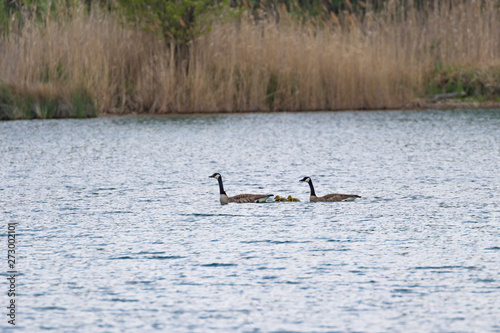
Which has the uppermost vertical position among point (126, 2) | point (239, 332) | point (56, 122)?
point (126, 2)

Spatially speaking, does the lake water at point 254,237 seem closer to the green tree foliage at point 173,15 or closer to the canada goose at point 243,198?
the canada goose at point 243,198

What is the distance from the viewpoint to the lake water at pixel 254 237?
23.2ft

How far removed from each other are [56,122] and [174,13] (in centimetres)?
467

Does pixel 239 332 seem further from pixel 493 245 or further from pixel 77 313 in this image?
pixel 493 245

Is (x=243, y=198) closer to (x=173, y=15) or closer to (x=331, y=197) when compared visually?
(x=331, y=197)

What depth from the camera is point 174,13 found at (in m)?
25.8

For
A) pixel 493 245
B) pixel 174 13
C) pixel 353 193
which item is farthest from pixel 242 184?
pixel 174 13

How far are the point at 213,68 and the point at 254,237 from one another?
1606 centimetres

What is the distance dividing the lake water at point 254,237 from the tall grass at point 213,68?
200 inches

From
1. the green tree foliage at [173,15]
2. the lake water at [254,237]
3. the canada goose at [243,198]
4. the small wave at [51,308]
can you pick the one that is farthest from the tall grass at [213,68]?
the small wave at [51,308]

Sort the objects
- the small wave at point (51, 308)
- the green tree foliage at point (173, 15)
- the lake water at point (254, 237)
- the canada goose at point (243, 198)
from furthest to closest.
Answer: the green tree foliage at point (173, 15), the canada goose at point (243, 198), the small wave at point (51, 308), the lake water at point (254, 237)

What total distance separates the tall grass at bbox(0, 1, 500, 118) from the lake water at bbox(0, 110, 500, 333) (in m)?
5.07

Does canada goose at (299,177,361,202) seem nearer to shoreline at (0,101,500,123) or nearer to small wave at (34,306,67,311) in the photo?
small wave at (34,306,67,311)

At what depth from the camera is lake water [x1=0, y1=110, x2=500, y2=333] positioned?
23.2 ft
